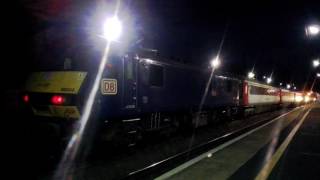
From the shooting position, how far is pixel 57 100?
11.5m

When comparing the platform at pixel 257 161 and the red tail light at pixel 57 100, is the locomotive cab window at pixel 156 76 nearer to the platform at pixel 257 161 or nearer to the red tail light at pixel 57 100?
the platform at pixel 257 161

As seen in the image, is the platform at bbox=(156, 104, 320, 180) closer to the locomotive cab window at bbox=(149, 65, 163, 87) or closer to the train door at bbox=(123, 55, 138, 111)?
Answer: the train door at bbox=(123, 55, 138, 111)

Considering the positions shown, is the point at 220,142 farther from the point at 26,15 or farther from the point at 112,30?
the point at 26,15

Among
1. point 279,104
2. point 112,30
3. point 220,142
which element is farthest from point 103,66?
point 279,104

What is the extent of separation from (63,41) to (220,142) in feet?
21.8

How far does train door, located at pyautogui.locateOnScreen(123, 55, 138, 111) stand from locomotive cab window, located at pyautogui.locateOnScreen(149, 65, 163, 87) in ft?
4.39

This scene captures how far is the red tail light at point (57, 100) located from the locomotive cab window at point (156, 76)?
3961 mm

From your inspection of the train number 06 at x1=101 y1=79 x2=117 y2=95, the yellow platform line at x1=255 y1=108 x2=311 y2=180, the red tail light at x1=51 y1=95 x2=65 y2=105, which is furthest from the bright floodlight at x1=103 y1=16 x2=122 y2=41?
the yellow platform line at x1=255 y1=108 x2=311 y2=180

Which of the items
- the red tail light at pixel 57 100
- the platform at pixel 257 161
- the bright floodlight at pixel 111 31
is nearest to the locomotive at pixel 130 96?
the red tail light at pixel 57 100

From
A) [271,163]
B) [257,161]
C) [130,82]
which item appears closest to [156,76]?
[130,82]

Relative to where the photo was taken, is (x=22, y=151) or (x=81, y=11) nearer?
(x=22, y=151)

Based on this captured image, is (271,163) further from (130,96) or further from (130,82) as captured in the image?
(130,82)

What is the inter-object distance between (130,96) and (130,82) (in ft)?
1.39

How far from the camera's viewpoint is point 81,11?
1966 cm
